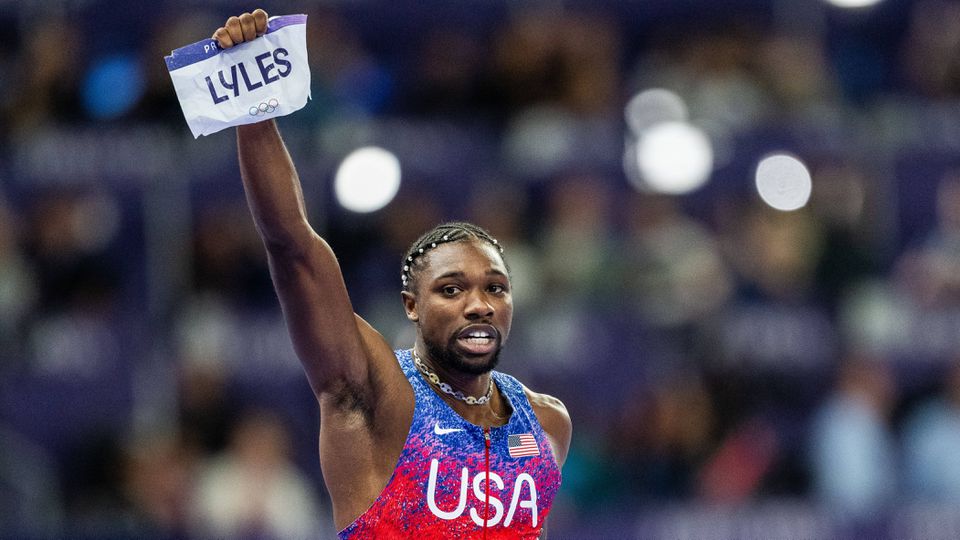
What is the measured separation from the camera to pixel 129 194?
988 cm

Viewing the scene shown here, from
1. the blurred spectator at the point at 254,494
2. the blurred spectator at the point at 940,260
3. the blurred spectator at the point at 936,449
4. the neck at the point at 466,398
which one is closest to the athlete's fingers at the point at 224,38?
the neck at the point at 466,398

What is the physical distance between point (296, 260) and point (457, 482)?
84 centimetres

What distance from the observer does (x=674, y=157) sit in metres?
10.4

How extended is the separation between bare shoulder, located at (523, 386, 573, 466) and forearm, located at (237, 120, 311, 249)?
1240mm

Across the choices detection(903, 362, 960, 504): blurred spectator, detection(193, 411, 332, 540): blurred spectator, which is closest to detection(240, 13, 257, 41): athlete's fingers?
detection(193, 411, 332, 540): blurred spectator

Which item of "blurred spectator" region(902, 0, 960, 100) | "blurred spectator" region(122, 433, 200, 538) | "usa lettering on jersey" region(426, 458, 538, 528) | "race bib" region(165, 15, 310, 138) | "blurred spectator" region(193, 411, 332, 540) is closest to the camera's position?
"race bib" region(165, 15, 310, 138)

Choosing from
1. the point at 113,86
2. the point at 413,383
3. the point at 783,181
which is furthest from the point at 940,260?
the point at 413,383

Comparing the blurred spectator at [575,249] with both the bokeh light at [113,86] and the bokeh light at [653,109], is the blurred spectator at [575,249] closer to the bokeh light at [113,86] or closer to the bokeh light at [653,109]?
the bokeh light at [653,109]

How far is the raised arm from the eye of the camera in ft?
13.0

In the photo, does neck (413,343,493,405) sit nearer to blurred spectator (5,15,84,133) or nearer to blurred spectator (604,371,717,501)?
blurred spectator (604,371,717,501)

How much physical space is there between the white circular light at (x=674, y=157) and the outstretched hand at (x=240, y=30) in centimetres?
645

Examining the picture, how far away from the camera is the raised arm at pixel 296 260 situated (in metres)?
3.97

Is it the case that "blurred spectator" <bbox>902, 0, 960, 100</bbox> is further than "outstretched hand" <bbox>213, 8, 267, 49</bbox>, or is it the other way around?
"blurred spectator" <bbox>902, 0, 960, 100</bbox>

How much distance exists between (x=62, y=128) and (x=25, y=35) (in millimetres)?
1201
